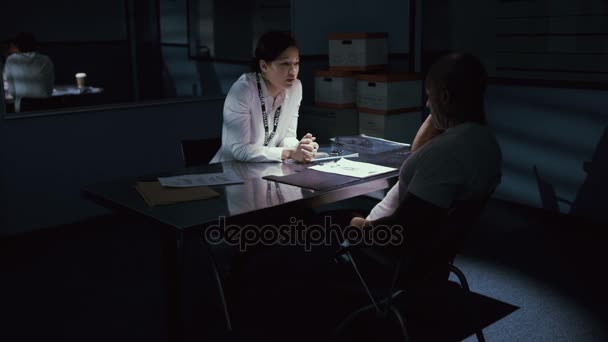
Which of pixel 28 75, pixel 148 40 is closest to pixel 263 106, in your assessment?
pixel 28 75

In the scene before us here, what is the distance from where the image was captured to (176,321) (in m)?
2.35

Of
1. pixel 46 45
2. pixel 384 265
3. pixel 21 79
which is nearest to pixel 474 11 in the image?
pixel 384 265

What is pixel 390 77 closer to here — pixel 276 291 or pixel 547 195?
pixel 547 195

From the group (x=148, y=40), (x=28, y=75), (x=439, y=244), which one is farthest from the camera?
(x=148, y=40)

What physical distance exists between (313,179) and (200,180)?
0.47m

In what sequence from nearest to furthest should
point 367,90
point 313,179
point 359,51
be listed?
1. point 313,179
2. point 367,90
3. point 359,51

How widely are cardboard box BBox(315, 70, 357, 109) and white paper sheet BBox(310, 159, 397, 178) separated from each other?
6.75 feet

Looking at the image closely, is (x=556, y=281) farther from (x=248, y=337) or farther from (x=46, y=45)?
(x=46, y=45)

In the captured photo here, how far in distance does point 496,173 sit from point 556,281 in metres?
1.67

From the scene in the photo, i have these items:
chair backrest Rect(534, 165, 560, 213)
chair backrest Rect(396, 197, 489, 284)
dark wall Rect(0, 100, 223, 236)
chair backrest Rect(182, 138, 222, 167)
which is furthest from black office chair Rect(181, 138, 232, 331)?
chair backrest Rect(534, 165, 560, 213)

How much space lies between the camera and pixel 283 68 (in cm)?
318

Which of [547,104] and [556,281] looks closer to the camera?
[556,281]

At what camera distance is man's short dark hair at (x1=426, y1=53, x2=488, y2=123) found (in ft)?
6.63

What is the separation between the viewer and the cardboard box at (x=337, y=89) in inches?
194
